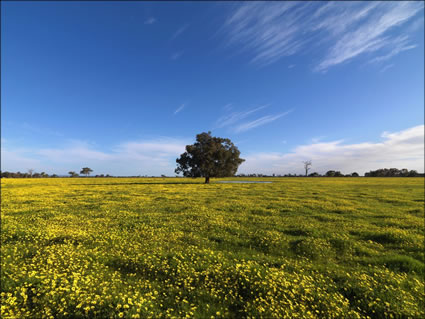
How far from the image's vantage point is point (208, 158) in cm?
5862

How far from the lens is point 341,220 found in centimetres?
1716

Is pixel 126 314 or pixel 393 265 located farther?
pixel 393 265

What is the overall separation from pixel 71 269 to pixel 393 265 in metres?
14.7

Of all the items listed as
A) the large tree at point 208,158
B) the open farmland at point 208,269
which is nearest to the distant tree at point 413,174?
the large tree at point 208,158

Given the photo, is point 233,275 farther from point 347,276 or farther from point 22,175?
point 22,175

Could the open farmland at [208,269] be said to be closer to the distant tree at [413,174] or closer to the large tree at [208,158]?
the large tree at [208,158]

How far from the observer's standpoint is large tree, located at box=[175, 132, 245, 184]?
194 feet

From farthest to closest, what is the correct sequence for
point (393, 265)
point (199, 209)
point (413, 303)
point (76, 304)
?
1. point (199, 209)
2. point (393, 265)
3. point (413, 303)
4. point (76, 304)

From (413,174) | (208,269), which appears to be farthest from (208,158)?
(413,174)

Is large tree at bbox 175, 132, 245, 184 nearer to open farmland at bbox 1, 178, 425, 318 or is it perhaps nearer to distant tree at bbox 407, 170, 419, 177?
open farmland at bbox 1, 178, 425, 318

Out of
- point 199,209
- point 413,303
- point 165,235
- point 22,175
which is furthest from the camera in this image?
point 22,175

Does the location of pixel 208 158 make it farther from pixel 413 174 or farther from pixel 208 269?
pixel 413 174

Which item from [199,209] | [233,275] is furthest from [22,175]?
[233,275]

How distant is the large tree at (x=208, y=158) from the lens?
194 feet
